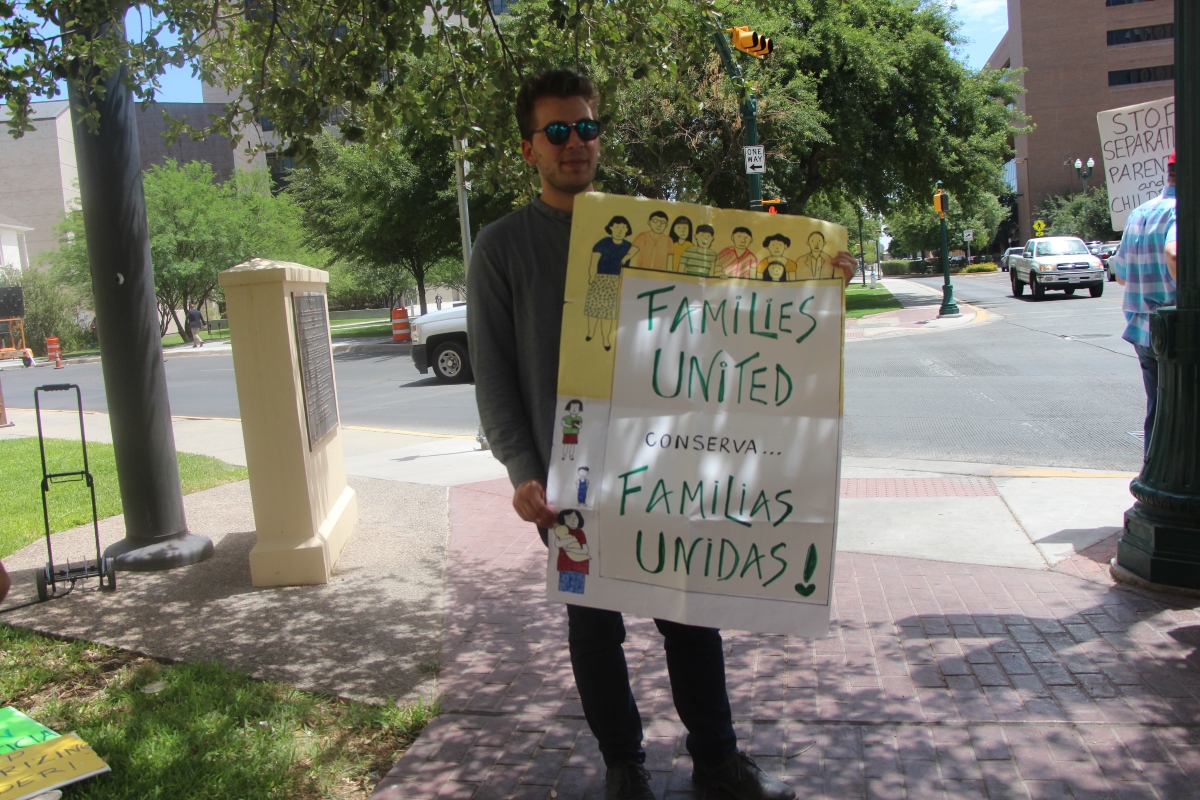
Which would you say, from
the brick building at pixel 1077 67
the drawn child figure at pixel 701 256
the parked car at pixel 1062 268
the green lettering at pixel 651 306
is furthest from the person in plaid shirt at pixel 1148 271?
the brick building at pixel 1077 67

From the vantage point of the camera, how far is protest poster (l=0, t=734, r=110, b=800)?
9.32 ft

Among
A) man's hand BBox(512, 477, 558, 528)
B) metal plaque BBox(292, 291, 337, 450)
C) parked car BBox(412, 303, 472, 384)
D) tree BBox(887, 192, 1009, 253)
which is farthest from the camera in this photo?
tree BBox(887, 192, 1009, 253)

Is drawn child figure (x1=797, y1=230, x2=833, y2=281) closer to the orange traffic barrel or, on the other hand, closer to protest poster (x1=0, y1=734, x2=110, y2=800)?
protest poster (x1=0, y1=734, x2=110, y2=800)

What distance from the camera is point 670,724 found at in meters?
3.23

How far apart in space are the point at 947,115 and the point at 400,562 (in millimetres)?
24541

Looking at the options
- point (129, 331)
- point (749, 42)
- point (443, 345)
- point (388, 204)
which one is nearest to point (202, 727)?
point (129, 331)

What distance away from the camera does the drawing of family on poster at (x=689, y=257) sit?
248 centimetres

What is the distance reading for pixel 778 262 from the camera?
2.52 m

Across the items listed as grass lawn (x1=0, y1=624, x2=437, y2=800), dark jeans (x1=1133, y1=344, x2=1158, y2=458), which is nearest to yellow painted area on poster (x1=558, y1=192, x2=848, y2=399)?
grass lawn (x1=0, y1=624, x2=437, y2=800)

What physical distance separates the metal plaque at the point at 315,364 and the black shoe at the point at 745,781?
3.12 metres

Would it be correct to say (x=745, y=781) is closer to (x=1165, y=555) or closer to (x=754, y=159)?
(x=1165, y=555)

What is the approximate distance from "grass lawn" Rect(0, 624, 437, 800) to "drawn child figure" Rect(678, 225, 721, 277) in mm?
1853

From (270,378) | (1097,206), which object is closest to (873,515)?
(270,378)

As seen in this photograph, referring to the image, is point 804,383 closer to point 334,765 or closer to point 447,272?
point 334,765
